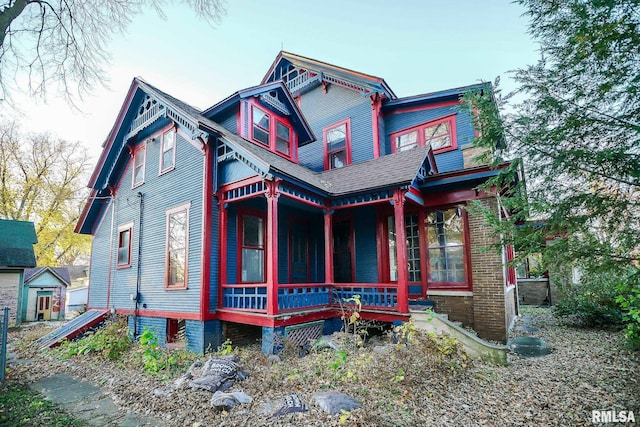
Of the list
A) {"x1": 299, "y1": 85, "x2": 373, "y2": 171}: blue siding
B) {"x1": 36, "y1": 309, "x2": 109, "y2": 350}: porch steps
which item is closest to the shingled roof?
{"x1": 36, "y1": 309, "x2": 109, "y2": 350}: porch steps

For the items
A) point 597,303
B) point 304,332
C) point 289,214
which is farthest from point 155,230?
point 597,303

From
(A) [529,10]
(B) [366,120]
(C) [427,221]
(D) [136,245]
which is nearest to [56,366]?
(D) [136,245]

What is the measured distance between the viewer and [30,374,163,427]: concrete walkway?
508 centimetres

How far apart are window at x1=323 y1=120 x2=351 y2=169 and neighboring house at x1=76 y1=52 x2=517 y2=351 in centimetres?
Result: 5

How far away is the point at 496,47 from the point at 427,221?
5621 mm

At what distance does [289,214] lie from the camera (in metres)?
11.0

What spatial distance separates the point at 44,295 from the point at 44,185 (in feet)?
35.4

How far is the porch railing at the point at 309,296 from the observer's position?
7655mm

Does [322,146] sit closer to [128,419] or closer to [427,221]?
[427,221]

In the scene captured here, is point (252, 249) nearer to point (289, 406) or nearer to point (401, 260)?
point (401, 260)

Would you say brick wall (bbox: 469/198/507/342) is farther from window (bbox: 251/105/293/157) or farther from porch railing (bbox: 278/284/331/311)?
window (bbox: 251/105/293/157)

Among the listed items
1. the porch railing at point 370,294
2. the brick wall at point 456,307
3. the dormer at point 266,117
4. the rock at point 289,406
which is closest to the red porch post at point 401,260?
the porch railing at point 370,294

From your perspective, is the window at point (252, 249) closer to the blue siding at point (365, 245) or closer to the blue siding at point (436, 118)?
the blue siding at point (365, 245)

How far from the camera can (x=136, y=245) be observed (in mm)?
11266
